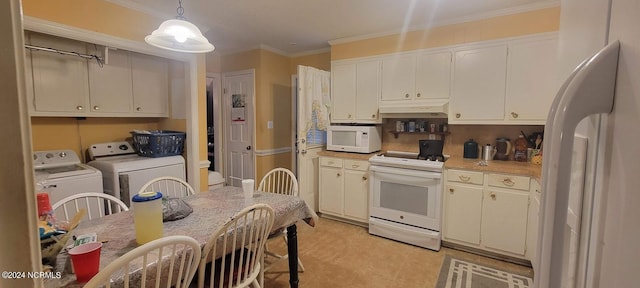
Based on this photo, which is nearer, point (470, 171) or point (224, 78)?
point (470, 171)

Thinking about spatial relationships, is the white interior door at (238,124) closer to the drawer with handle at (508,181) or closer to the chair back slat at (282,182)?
the chair back slat at (282,182)

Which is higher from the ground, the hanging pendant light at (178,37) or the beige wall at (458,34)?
the beige wall at (458,34)

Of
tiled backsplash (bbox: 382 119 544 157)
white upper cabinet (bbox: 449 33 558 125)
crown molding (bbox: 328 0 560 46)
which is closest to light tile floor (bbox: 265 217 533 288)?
tiled backsplash (bbox: 382 119 544 157)

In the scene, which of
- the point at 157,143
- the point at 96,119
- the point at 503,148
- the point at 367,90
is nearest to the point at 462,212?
the point at 503,148

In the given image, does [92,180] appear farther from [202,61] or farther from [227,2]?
[227,2]

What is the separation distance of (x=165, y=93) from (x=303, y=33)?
5.96ft

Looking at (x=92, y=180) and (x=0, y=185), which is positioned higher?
(x=0, y=185)

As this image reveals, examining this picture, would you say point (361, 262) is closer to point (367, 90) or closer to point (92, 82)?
point (367, 90)

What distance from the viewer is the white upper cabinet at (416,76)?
3.03m

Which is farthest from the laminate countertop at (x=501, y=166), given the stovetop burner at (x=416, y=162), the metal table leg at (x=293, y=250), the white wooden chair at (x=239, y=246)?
the white wooden chair at (x=239, y=246)

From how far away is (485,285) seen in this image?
2.24 metres

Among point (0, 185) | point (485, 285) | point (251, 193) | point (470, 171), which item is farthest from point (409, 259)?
point (0, 185)

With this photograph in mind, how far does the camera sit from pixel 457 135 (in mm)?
3246

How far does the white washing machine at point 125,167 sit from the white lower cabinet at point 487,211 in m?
2.85
